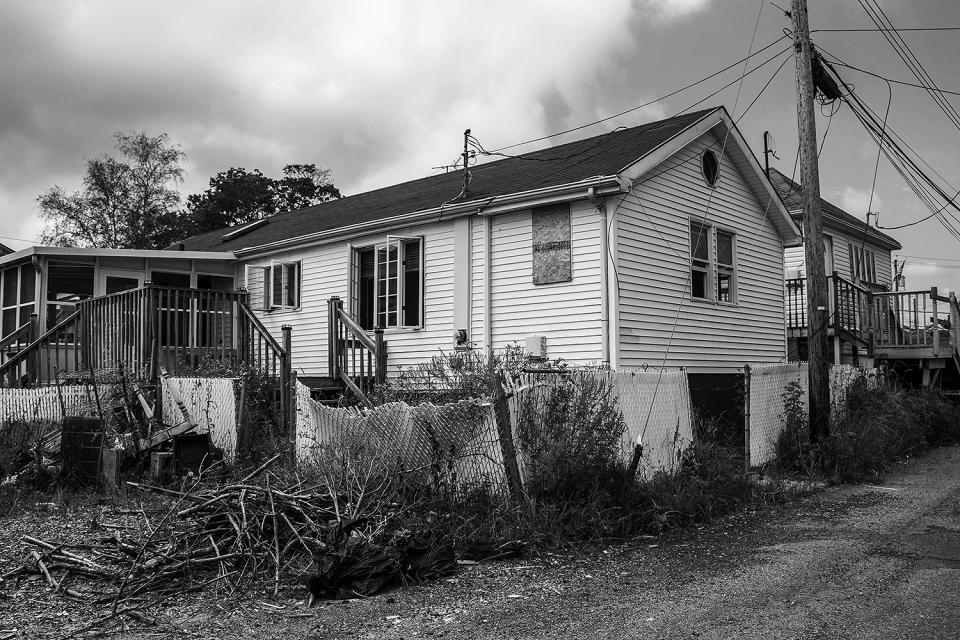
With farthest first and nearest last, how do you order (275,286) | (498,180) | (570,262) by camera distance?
(275,286) < (498,180) < (570,262)

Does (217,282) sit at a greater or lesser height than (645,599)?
greater

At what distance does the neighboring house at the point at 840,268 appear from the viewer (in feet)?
55.2

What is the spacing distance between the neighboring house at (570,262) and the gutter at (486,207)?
1.0 inches

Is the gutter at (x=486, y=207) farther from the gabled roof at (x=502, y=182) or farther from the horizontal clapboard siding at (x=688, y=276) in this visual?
the horizontal clapboard siding at (x=688, y=276)

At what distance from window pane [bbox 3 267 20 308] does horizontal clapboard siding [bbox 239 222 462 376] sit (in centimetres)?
478

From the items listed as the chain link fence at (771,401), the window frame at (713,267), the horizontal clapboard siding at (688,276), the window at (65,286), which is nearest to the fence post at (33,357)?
the window at (65,286)

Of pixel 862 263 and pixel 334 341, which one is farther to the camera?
pixel 862 263

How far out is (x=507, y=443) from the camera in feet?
22.7

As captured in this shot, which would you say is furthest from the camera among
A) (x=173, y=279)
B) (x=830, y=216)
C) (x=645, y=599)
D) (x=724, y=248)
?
(x=830, y=216)

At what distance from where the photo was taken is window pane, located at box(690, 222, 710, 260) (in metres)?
13.2

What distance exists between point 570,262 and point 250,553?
23.6 feet

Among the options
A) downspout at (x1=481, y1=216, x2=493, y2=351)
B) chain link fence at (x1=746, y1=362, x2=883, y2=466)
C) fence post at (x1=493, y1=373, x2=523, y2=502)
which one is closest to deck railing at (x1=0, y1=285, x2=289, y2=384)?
downspout at (x1=481, y1=216, x2=493, y2=351)

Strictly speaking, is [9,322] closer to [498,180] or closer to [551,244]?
[498,180]

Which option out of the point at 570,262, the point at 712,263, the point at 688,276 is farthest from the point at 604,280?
the point at 712,263
